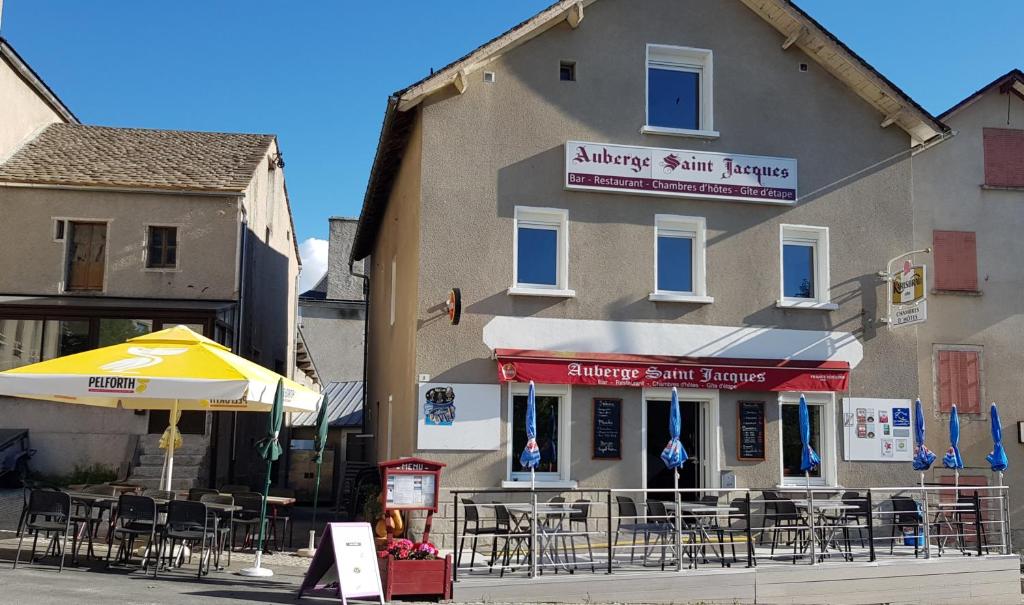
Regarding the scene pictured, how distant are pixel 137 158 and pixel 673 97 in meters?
12.5

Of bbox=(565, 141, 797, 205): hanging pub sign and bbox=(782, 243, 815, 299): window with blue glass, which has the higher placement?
bbox=(565, 141, 797, 205): hanging pub sign

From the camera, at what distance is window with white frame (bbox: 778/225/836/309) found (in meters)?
16.0

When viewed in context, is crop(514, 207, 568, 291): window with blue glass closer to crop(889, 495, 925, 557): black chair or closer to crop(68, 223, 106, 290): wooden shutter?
crop(889, 495, 925, 557): black chair

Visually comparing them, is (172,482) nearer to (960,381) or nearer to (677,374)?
(677,374)

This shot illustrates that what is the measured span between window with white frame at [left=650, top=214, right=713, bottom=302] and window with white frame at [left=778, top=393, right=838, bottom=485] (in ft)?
7.43

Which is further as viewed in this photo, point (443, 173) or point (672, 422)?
point (443, 173)

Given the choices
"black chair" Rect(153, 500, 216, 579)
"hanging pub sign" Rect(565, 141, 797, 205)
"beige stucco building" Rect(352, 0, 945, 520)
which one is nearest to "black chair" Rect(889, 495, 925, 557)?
"beige stucco building" Rect(352, 0, 945, 520)

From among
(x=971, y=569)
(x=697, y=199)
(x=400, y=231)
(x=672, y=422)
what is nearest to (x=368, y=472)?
(x=400, y=231)

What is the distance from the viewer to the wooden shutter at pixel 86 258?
2022 cm

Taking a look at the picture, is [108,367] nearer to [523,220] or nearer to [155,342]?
[155,342]

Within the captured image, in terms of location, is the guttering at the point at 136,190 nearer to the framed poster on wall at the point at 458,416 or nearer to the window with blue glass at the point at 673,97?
the framed poster on wall at the point at 458,416

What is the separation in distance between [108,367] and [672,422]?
278 inches

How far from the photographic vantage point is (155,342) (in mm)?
12867

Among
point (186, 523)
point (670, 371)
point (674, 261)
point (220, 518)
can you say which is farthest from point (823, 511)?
point (186, 523)
